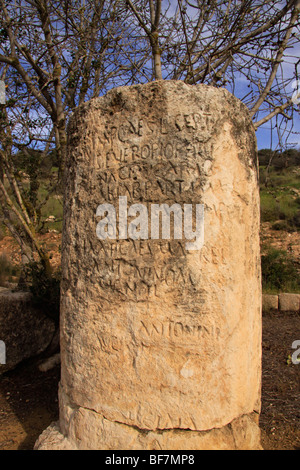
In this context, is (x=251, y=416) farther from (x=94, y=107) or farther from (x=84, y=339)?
(x=94, y=107)

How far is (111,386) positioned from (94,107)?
153 centimetres

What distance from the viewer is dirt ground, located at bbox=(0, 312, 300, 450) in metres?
2.87

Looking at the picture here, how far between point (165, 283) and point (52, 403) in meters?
1.93

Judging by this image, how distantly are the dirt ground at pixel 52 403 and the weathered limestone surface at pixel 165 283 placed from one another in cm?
70

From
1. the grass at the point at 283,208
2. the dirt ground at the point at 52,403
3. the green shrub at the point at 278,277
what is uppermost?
the grass at the point at 283,208

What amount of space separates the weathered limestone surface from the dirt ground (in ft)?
2.30

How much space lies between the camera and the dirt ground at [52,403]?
2.87 metres

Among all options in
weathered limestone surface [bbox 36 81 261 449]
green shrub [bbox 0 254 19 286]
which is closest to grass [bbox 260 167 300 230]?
green shrub [bbox 0 254 19 286]

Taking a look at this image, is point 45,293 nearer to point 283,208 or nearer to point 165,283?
point 165,283

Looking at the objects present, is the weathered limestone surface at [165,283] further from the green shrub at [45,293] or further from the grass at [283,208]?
the grass at [283,208]

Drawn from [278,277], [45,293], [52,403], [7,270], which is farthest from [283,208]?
[52,403]

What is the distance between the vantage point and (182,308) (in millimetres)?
2123

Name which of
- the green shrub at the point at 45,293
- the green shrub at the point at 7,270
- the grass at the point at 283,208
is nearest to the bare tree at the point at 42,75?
the green shrub at the point at 45,293
